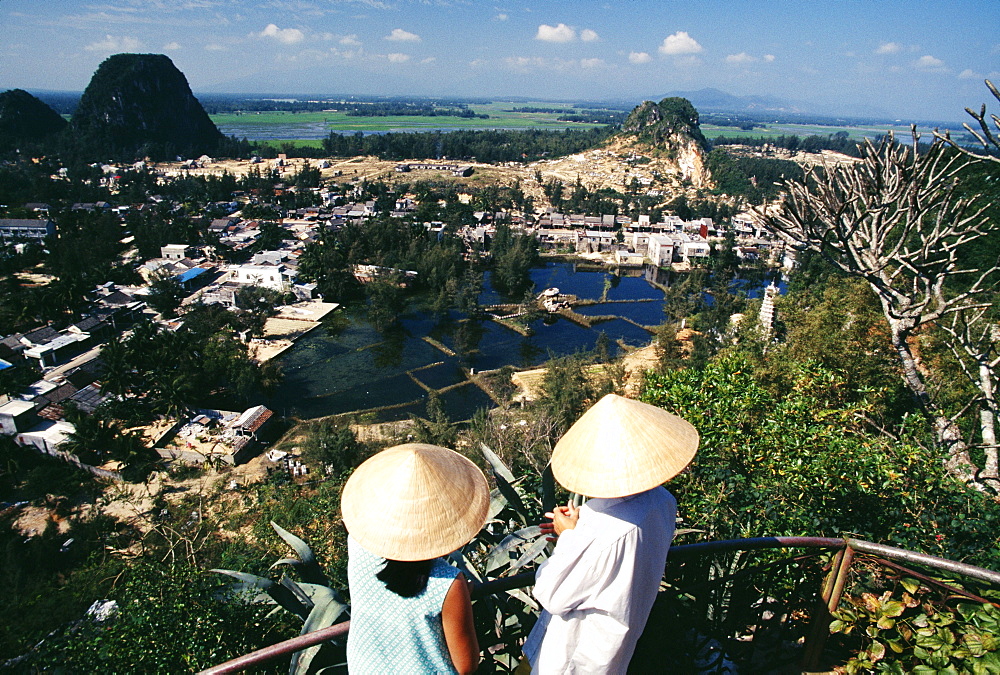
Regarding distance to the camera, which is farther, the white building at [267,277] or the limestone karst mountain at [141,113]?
the limestone karst mountain at [141,113]

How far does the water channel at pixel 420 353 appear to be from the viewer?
1474 centimetres

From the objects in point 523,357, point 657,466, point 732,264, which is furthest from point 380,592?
point 732,264

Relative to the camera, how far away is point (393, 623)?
1279 mm

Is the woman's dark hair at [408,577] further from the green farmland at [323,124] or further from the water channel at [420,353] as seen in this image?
the green farmland at [323,124]

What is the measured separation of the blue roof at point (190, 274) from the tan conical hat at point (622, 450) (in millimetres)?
24168

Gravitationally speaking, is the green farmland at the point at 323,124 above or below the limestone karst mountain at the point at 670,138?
above

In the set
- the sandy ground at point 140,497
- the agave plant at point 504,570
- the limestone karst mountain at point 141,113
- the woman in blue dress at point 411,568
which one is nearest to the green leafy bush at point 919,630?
the agave plant at point 504,570

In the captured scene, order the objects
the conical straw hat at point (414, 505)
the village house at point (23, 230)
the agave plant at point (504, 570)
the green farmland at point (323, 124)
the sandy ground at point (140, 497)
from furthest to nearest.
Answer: the green farmland at point (323, 124) < the village house at point (23, 230) < the sandy ground at point (140, 497) < the agave plant at point (504, 570) < the conical straw hat at point (414, 505)

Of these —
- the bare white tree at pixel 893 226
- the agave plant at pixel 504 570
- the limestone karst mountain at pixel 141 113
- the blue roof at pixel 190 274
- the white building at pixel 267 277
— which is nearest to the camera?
the agave plant at pixel 504 570

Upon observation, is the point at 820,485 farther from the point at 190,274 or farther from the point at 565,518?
the point at 190,274

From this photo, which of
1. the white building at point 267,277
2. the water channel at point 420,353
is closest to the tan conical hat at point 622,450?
the water channel at point 420,353

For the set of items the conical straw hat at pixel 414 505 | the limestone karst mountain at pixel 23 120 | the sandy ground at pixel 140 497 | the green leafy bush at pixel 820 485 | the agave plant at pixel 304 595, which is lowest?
the sandy ground at pixel 140 497

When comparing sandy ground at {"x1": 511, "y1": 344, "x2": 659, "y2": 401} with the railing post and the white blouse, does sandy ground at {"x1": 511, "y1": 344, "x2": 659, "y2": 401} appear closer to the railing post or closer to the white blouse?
the railing post

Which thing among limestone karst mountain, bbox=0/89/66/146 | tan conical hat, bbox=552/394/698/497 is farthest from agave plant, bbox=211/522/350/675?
limestone karst mountain, bbox=0/89/66/146
